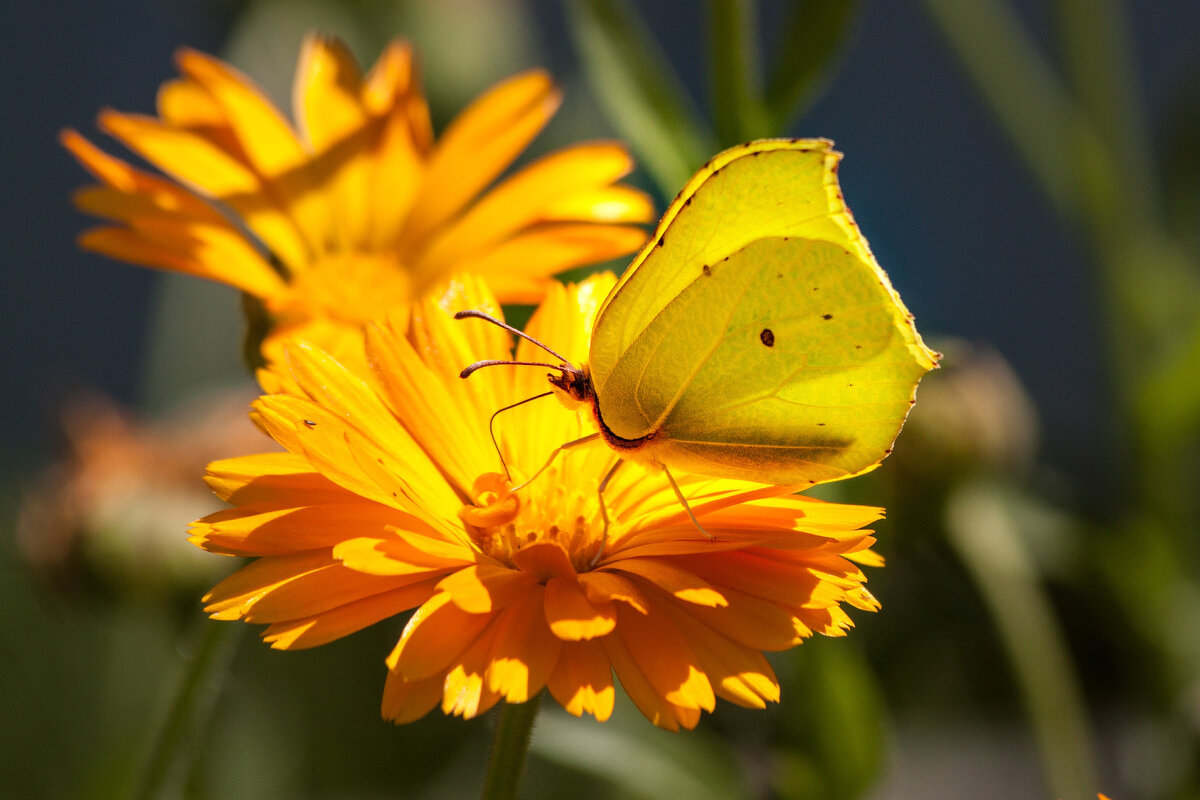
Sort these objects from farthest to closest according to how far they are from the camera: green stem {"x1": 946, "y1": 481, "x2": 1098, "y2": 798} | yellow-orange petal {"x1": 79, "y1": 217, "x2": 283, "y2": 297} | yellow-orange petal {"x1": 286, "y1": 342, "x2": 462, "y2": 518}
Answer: green stem {"x1": 946, "y1": 481, "x2": 1098, "y2": 798} < yellow-orange petal {"x1": 79, "y1": 217, "x2": 283, "y2": 297} < yellow-orange petal {"x1": 286, "y1": 342, "x2": 462, "y2": 518}

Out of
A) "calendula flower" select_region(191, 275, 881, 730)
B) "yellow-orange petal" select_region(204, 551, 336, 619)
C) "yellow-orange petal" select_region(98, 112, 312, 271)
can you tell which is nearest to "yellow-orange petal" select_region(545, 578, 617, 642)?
"calendula flower" select_region(191, 275, 881, 730)

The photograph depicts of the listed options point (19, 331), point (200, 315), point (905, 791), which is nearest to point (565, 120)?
point (200, 315)

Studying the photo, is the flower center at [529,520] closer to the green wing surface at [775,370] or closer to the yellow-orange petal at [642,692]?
the green wing surface at [775,370]

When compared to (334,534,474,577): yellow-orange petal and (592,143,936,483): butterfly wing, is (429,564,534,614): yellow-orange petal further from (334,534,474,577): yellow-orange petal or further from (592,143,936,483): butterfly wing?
(592,143,936,483): butterfly wing

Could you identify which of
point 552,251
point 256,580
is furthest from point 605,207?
point 256,580

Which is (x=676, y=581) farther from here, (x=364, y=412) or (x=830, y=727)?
(x=830, y=727)
